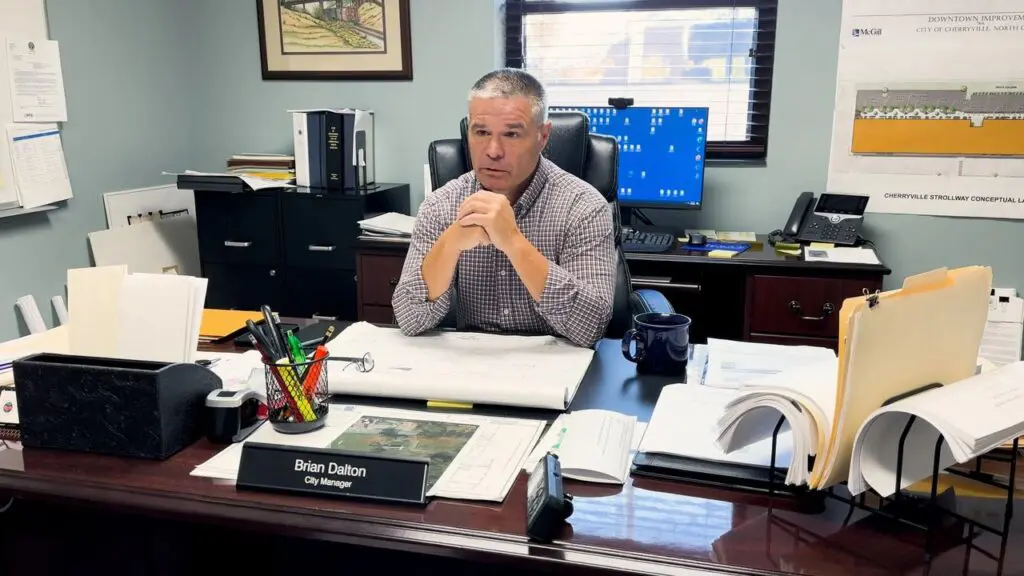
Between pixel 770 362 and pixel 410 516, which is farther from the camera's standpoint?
pixel 770 362

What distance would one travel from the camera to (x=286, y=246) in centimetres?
303

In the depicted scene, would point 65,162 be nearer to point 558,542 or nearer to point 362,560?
point 362,560

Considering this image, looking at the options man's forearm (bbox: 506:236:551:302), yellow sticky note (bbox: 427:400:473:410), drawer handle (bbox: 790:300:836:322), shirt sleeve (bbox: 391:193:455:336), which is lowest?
drawer handle (bbox: 790:300:836:322)

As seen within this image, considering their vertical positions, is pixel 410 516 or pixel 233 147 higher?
pixel 233 147

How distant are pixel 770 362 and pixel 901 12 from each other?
1.94m

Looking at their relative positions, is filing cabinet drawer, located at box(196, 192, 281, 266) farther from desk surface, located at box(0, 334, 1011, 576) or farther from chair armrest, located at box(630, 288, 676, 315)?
desk surface, located at box(0, 334, 1011, 576)

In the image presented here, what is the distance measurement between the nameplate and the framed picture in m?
2.50

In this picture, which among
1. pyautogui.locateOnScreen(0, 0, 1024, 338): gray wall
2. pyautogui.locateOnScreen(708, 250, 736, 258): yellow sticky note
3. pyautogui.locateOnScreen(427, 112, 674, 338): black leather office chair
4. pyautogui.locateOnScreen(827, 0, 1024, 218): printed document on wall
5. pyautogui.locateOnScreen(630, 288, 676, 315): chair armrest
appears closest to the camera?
pyautogui.locateOnScreen(630, 288, 676, 315): chair armrest

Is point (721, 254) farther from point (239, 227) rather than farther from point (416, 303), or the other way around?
point (239, 227)

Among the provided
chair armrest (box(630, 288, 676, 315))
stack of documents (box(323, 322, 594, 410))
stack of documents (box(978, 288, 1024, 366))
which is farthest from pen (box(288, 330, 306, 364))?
stack of documents (box(978, 288, 1024, 366))

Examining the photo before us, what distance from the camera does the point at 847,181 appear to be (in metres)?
2.88

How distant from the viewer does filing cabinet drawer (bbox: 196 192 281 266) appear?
301 cm

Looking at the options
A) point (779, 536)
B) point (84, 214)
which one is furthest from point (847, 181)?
point (84, 214)

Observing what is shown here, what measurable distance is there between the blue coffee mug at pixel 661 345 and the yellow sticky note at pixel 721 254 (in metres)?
1.24
